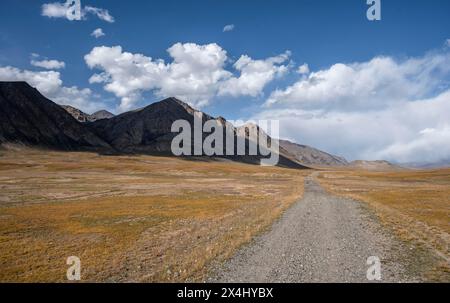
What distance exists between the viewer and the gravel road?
15.3 meters

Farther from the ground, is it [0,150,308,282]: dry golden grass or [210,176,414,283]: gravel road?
[210,176,414,283]: gravel road

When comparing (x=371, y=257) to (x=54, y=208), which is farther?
(x=54, y=208)

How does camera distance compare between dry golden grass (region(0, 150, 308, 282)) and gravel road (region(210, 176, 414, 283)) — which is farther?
dry golden grass (region(0, 150, 308, 282))

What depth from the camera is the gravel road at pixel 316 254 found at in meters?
15.3

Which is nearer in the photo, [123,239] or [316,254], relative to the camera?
[316,254]

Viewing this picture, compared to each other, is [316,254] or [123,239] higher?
[316,254]

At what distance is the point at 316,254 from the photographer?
18766 mm

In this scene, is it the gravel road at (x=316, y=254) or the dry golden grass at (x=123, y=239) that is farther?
the dry golden grass at (x=123, y=239)
